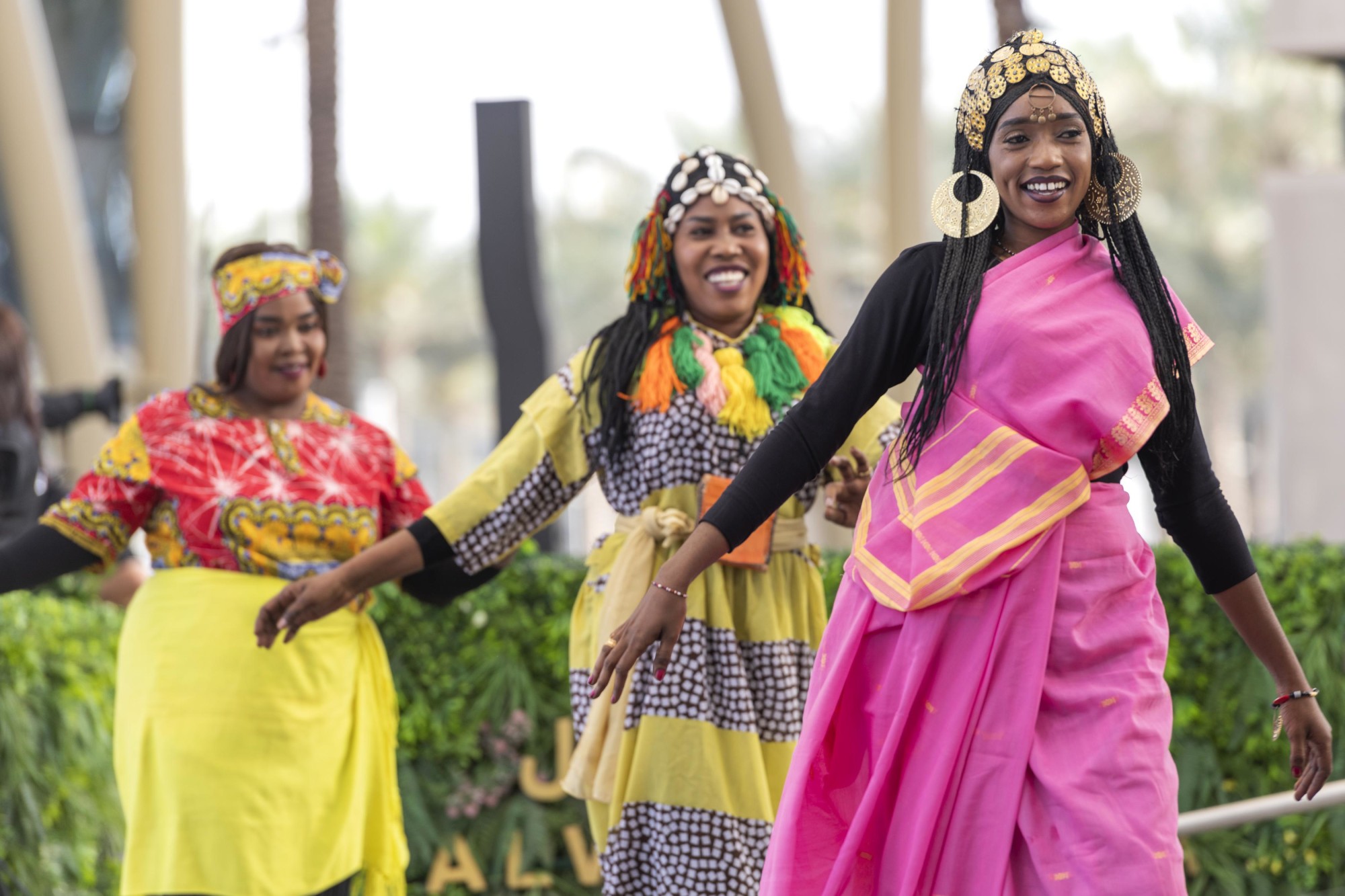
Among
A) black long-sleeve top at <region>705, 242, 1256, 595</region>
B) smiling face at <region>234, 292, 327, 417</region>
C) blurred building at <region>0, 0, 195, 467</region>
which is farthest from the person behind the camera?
blurred building at <region>0, 0, 195, 467</region>

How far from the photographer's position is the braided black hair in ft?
10.2

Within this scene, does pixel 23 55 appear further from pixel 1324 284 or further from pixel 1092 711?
pixel 1092 711

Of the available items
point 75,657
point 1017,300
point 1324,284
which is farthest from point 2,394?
point 1324,284

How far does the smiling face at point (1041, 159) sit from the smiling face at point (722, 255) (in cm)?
130

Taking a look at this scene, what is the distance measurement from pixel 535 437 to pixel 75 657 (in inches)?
118

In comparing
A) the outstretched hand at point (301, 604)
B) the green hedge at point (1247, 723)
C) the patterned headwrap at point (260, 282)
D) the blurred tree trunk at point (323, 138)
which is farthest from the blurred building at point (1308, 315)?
the outstretched hand at point (301, 604)

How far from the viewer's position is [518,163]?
7590 millimetres

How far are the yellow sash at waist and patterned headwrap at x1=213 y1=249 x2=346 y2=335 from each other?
4.49ft

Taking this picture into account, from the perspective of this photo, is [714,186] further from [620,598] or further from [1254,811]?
[1254,811]

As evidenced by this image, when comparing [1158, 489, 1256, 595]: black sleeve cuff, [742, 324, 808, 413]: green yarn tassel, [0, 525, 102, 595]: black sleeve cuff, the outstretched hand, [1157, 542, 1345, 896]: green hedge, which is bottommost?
[1157, 542, 1345, 896]: green hedge

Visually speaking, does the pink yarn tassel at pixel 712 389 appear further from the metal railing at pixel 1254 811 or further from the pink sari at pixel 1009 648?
the metal railing at pixel 1254 811

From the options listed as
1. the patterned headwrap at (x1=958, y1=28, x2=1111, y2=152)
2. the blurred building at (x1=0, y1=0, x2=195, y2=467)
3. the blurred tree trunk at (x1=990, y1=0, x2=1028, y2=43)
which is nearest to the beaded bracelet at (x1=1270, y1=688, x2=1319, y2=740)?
the patterned headwrap at (x1=958, y1=28, x2=1111, y2=152)

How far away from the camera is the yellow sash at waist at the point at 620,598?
4.23 metres

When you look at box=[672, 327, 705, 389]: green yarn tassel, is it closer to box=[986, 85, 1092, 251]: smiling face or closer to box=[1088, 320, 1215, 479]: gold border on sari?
A: box=[986, 85, 1092, 251]: smiling face
